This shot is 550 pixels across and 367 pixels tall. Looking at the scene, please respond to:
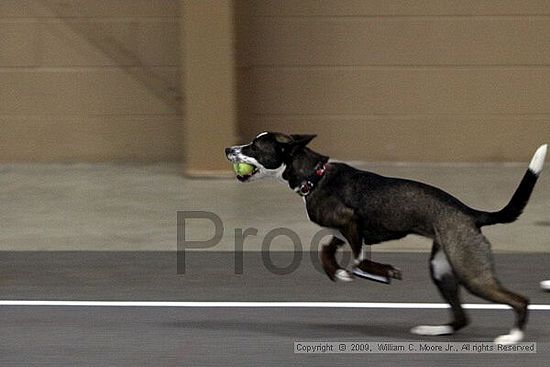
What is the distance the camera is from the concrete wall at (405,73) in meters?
13.7

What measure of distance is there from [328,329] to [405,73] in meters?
6.30

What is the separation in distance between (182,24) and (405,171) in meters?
2.96

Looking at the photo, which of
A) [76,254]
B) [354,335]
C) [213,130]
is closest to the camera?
[354,335]

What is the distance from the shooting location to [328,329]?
26.4 ft

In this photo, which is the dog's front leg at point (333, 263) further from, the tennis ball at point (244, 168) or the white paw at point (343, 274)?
the tennis ball at point (244, 168)

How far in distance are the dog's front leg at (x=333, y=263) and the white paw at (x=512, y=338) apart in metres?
1.00

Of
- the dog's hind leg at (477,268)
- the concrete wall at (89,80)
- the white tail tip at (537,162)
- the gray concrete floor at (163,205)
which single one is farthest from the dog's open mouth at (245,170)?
the concrete wall at (89,80)

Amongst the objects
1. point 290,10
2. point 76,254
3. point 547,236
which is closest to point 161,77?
point 290,10

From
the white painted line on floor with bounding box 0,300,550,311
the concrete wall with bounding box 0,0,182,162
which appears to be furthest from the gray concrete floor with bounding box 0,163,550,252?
the white painted line on floor with bounding box 0,300,550,311

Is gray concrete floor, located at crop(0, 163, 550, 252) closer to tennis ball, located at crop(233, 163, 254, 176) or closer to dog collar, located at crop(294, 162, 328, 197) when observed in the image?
tennis ball, located at crop(233, 163, 254, 176)

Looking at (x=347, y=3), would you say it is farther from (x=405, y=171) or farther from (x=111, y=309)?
(x=111, y=309)

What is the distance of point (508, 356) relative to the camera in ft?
24.3

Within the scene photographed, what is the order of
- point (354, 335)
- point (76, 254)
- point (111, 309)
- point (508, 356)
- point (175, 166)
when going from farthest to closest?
point (175, 166) < point (76, 254) < point (111, 309) < point (354, 335) < point (508, 356)

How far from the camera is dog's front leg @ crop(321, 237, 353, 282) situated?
7609 mm
